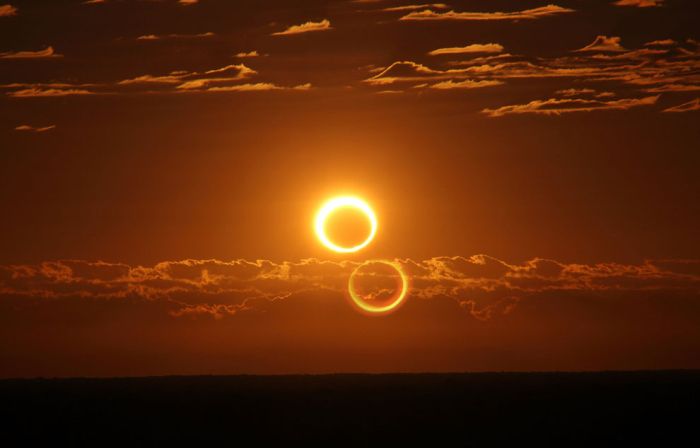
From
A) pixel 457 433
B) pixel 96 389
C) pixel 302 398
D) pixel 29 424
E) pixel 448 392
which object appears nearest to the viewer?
pixel 457 433

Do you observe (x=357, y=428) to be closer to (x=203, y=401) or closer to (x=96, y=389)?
(x=203, y=401)

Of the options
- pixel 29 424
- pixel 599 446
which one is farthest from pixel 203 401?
pixel 599 446

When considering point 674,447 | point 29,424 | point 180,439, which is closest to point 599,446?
point 674,447

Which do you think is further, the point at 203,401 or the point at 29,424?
the point at 203,401

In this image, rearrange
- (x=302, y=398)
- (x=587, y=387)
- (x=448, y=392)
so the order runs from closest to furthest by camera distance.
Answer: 1. (x=302, y=398)
2. (x=448, y=392)
3. (x=587, y=387)

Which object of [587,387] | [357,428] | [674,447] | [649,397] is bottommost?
[674,447]

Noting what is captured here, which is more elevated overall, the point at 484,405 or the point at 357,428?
the point at 484,405
